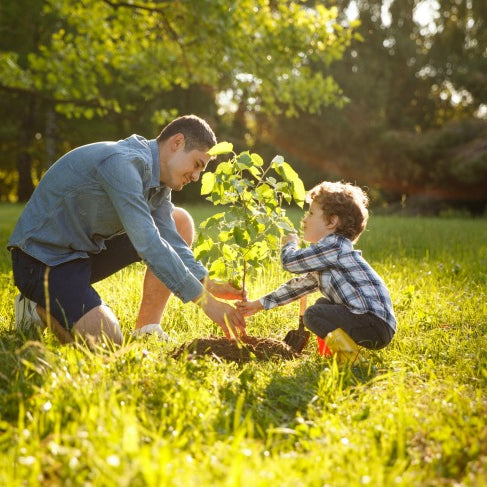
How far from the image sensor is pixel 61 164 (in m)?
3.35

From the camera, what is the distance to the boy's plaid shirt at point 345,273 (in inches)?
123

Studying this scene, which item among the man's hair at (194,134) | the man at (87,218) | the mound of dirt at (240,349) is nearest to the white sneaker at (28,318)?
the man at (87,218)

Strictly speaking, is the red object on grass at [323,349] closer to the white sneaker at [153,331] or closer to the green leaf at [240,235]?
the green leaf at [240,235]

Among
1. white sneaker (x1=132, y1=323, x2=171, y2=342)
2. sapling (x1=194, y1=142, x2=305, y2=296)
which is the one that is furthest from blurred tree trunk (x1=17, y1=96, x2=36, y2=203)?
sapling (x1=194, y1=142, x2=305, y2=296)

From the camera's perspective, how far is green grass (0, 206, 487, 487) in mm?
1658

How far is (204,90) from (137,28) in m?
11.1

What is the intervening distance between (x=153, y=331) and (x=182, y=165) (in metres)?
1.04

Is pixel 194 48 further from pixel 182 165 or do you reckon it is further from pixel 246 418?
pixel 246 418

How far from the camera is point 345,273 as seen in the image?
3.19m

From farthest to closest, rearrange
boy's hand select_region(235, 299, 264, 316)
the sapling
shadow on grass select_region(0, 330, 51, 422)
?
boy's hand select_region(235, 299, 264, 316) → the sapling → shadow on grass select_region(0, 330, 51, 422)

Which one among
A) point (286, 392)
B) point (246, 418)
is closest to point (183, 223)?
point (286, 392)

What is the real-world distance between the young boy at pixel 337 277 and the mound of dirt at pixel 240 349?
0.19m

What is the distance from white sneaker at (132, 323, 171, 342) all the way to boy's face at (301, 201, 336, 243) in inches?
41.9

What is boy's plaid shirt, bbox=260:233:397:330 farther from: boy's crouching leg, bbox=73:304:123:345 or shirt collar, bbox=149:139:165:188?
boy's crouching leg, bbox=73:304:123:345
